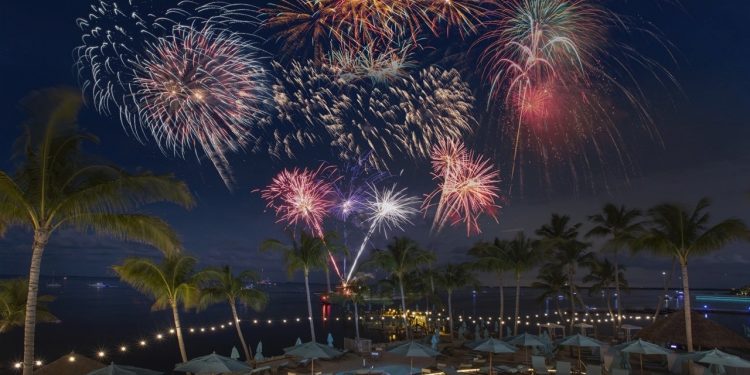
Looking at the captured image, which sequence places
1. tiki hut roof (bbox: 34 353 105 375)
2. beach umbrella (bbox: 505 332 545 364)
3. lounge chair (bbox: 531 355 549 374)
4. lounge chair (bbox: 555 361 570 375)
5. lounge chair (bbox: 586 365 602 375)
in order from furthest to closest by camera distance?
beach umbrella (bbox: 505 332 545 364) < lounge chair (bbox: 531 355 549 374) < lounge chair (bbox: 555 361 570 375) < tiki hut roof (bbox: 34 353 105 375) < lounge chair (bbox: 586 365 602 375)

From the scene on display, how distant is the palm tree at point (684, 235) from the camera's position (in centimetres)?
2488

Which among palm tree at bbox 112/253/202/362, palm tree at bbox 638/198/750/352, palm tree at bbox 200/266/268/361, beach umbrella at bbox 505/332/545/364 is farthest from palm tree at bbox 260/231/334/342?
palm tree at bbox 638/198/750/352

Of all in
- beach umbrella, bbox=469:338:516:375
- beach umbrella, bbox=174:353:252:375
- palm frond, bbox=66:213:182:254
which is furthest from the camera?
beach umbrella, bbox=469:338:516:375

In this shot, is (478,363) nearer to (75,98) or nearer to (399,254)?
(399,254)

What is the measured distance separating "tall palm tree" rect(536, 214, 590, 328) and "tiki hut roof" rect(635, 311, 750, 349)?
31.6 feet

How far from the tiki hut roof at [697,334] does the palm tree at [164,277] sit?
82.1 ft

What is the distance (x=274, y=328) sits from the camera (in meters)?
82.1

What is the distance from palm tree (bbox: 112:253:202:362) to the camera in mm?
23328

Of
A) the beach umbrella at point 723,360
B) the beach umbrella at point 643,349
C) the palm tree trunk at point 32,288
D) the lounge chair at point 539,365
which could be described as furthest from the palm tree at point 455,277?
the palm tree trunk at point 32,288

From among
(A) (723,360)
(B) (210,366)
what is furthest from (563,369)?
(B) (210,366)

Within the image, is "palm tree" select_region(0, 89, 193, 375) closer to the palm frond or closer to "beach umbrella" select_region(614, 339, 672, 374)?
the palm frond

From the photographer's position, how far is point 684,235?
25812 mm

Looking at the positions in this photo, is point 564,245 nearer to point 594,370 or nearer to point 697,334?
point 697,334

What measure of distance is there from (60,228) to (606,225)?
36.1 metres
